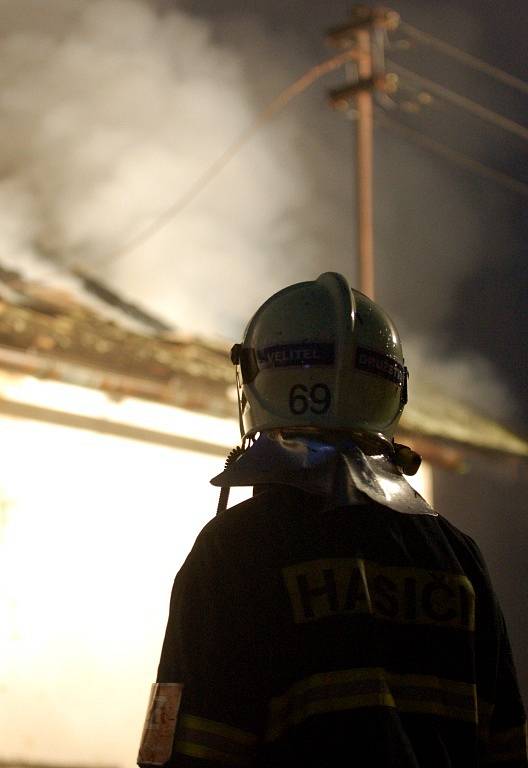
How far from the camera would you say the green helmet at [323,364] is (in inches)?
88.7

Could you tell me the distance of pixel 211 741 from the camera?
1781mm

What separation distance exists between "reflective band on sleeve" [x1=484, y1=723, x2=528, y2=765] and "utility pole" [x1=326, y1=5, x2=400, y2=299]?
894 centimetres

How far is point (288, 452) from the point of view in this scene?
209cm

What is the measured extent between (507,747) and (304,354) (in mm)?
1033

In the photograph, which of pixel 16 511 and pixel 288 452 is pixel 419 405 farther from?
pixel 288 452

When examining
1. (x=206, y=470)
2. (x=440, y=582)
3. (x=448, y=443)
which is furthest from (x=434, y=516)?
(x=448, y=443)

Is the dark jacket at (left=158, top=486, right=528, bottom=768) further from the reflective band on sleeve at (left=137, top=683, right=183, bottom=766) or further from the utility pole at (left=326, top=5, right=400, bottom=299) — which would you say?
the utility pole at (left=326, top=5, right=400, bottom=299)

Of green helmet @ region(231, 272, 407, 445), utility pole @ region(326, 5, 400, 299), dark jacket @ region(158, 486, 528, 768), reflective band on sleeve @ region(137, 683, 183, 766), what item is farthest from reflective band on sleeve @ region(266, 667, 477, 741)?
utility pole @ region(326, 5, 400, 299)

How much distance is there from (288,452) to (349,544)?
0.26m

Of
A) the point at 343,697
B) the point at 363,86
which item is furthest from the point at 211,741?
the point at 363,86

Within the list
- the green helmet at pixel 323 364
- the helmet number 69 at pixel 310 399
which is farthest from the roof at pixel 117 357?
the helmet number 69 at pixel 310 399

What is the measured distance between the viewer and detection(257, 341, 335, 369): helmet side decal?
7.45 ft

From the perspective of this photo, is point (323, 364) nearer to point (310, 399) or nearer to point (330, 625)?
point (310, 399)

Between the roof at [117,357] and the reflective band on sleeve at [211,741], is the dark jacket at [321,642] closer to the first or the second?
the reflective band on sleeve at [211,741]
